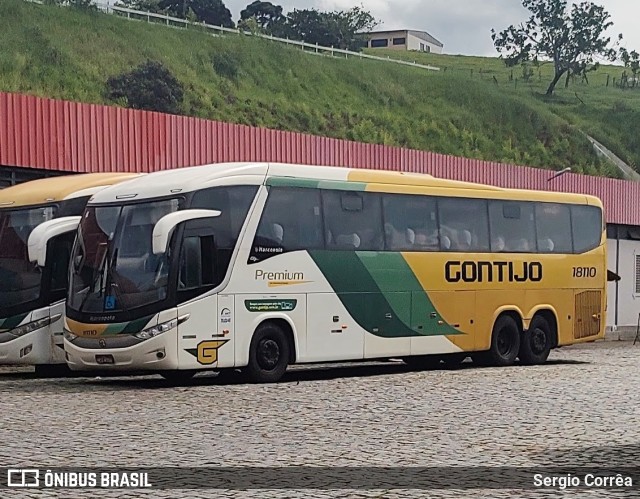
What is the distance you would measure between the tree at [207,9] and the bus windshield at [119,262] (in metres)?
95.4

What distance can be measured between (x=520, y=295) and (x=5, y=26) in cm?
4814

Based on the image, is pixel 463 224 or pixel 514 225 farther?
pixel 514 225

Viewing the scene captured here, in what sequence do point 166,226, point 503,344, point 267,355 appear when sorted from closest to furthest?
point 166,226 < point 267,355 < point 503,344

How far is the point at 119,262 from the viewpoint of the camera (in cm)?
1841

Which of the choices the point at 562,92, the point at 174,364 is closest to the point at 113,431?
the point at 174,364

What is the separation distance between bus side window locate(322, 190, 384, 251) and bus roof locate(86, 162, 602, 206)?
0.21m

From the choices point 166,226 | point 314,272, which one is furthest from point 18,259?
point 314,272

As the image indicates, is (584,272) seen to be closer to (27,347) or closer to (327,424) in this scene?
(27,347)

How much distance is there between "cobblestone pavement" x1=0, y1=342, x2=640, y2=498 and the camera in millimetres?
10828

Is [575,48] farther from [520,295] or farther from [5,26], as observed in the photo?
[520,295]

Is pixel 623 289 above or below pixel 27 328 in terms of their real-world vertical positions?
below

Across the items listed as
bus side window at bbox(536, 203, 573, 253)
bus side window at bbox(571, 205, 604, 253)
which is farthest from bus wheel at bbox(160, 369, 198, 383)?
bus side window at bbox(571, 205, 604, 253)

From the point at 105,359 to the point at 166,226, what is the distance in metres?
2.03

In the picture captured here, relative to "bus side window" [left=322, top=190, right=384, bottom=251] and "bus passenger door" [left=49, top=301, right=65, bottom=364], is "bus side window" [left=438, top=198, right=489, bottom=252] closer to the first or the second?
"bus side window" [left=322, top=190, right=384, bottom=251]
